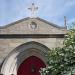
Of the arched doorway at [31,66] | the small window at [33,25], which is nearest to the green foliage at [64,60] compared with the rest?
the small window at [33,25]

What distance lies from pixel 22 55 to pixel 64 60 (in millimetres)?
5701

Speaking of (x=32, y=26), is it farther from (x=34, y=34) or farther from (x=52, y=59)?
(x=52, y=59)

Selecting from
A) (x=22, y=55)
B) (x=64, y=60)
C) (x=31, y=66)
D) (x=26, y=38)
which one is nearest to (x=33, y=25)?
(x=26, y=38)

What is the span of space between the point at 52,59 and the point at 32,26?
4646 mm

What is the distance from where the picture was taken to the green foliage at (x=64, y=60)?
11.6 metres

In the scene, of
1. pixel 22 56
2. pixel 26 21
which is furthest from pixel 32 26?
pixel 22 56

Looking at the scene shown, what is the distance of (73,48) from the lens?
11.7 metres

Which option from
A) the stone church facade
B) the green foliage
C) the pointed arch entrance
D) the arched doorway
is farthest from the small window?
the green foliage

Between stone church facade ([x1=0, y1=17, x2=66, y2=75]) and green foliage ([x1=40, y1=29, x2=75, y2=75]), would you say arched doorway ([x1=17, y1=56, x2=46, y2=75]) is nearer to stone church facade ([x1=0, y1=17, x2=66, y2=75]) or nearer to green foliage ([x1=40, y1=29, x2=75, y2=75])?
stone church facade ([x1=0, y1=17, x2=66, y2=75])

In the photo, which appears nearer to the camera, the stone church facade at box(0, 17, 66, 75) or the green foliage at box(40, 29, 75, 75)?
the green foliage at box(40, 29, 75, 75)

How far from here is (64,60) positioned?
11.9 metres

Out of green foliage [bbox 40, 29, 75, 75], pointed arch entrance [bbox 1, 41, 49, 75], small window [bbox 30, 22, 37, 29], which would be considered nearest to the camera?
green foliage [bbox 40, 29, 75, 75]

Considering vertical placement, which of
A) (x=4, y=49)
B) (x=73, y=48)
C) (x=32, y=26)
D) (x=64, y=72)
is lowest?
(x=64, y=72)

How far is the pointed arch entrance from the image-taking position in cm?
1692
